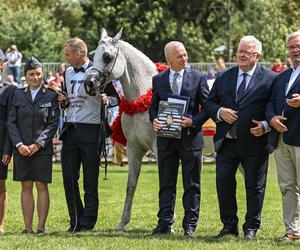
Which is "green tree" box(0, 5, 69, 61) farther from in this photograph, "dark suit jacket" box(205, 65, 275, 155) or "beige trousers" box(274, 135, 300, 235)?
"beige trousers" box(274, 135, 300, 235)

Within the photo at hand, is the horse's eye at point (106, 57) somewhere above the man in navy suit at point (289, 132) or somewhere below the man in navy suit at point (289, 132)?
above

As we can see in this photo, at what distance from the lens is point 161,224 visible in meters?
9.20

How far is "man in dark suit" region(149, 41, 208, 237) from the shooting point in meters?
8.99

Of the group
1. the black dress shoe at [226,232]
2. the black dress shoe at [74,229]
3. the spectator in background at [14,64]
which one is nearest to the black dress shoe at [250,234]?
the black dress shoe at [226,232]

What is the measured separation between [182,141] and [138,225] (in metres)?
1.86

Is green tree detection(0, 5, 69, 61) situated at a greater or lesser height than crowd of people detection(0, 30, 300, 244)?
greater

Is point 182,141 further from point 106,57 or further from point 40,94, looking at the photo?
point 40,94

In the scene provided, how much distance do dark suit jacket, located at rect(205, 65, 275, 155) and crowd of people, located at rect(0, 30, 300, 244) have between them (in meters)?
0.01

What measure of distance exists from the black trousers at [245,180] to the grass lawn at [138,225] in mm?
276

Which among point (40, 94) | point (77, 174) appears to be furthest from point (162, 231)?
point (40, 94)

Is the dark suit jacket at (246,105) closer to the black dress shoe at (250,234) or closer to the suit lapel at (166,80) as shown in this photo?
the suit lapel at (166,80)

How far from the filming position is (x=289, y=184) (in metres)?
8.49

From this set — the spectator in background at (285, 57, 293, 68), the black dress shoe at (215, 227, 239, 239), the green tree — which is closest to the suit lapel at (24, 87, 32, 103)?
the black dress shoe at (215, 227, 239, 239)

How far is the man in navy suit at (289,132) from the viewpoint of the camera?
826 cm
